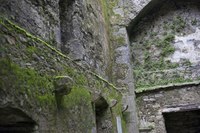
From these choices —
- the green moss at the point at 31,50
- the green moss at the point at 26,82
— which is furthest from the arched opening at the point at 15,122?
the green moss at the point at 31,50

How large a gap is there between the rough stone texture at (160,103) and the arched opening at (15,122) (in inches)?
180

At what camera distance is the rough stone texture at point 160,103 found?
6.42m

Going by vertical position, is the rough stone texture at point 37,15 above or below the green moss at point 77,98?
above

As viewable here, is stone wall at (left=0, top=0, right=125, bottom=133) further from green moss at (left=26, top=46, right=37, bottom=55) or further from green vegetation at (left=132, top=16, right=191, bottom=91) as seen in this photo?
green vegetation at (left=132, top=16, right=191, bottom=91)

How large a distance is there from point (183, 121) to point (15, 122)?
580 cm

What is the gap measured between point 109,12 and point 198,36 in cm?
247

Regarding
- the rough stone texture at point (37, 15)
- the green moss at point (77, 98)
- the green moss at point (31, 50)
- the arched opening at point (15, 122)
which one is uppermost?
the rough stone texture at point (37, 15)

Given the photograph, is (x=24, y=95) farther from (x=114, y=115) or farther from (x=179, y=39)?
(x=179, y=39)

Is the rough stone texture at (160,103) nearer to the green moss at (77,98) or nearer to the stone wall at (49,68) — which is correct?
the stone wall at (49,68)

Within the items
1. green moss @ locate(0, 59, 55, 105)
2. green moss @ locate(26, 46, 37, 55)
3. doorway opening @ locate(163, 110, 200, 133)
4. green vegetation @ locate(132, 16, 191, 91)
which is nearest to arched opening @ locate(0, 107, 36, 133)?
green moss @ locate(0, 59, 55, 105)

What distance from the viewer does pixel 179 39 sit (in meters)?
7.27

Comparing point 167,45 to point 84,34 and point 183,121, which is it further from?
point 84,34

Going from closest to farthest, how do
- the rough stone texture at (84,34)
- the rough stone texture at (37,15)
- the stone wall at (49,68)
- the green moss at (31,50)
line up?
the stone wall at (49,68) < the green moss at (31,50) < the rough stone texture at (37,15) < the rough stone texture at (84,34)

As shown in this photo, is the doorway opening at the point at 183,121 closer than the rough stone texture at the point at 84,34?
No
